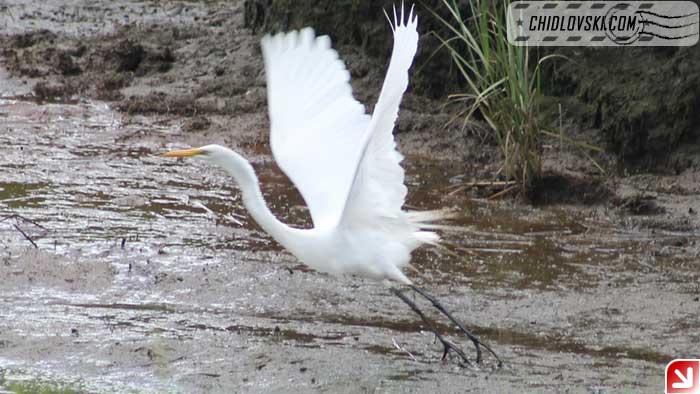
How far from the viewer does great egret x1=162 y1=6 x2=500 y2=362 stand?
16.4 feet

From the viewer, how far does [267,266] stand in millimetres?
6094

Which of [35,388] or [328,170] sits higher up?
[328,170]

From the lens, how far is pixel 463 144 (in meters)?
8.09

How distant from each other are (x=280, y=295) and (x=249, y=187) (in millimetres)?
845

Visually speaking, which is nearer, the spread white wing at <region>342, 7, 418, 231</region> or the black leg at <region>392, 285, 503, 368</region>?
the spread white wing at <region>342, 7, 418, 231</region>

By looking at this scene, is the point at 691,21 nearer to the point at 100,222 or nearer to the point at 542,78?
the point at 542,78

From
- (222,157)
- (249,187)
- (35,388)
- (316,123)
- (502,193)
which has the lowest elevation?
(35,388)

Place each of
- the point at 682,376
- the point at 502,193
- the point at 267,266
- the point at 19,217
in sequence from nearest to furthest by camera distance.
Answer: the point at 682,376 → the point at 267,266 → the point at 19,217 → the point at 502,193

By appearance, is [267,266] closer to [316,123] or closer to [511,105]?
[316,123]

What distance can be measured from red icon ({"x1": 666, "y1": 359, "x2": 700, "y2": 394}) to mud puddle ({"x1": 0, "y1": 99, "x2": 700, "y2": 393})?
0.31ft

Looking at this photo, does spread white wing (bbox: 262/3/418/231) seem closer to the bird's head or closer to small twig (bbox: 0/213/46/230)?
the bird's head

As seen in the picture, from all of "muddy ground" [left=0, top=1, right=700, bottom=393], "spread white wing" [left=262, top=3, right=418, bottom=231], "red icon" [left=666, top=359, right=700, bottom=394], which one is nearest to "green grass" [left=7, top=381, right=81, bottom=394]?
"muddy ground" [left=0, top=1, right=700, bottom=393]

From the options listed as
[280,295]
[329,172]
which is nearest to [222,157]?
[329,172]

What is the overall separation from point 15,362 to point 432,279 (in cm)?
213
